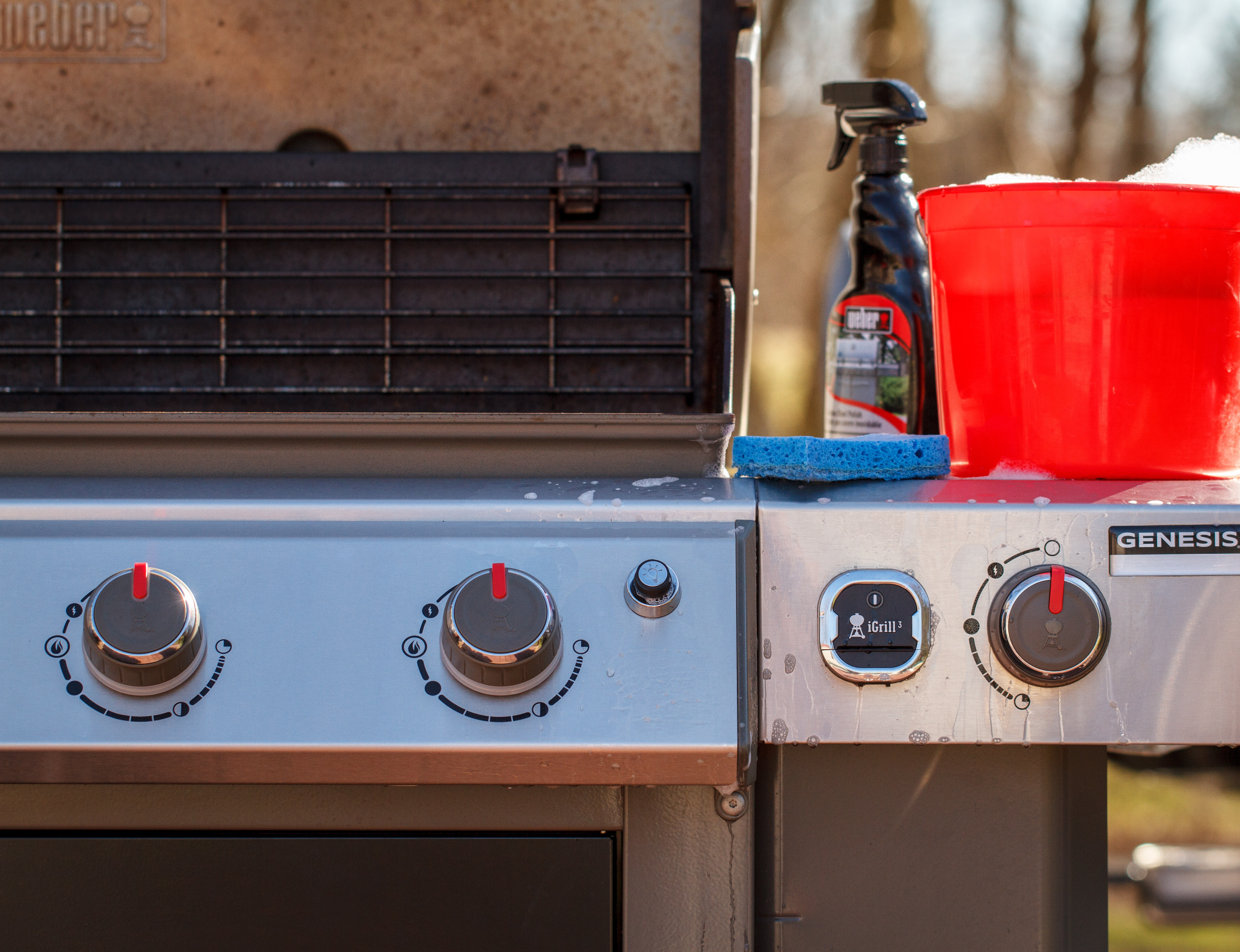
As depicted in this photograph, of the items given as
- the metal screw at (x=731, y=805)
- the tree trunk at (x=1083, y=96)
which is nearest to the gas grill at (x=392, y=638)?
the metal screw at (x=731, y=805)

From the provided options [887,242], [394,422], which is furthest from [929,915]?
[887,242]

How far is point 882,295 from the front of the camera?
3.52 ft

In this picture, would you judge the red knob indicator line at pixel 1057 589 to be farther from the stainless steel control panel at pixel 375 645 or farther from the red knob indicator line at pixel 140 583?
the red knob indicator line at pixel 140 583

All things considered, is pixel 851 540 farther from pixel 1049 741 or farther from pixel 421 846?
pixel 421 846

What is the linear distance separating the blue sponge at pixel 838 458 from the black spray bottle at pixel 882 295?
0.25m

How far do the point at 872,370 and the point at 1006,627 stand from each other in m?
0.45

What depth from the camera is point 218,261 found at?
4.12 feet

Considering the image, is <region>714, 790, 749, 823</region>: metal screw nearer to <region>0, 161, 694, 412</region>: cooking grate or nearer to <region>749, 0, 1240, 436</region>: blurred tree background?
<region>0, 161, 694, 412</region>: cooking grate

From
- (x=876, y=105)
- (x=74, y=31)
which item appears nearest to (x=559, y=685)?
(x=876, y=105)

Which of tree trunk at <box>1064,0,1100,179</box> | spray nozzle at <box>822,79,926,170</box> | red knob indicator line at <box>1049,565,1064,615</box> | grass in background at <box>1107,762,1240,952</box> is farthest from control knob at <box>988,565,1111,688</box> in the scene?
tree trunk at <box>1064,0,1100,179</box>

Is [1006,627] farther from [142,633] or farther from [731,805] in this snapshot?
[142,633]

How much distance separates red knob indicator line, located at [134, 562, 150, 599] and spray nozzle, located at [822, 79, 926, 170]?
2.72 ft

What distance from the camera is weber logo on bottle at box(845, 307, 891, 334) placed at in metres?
1.05

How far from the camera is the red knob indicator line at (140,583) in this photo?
62 cm
